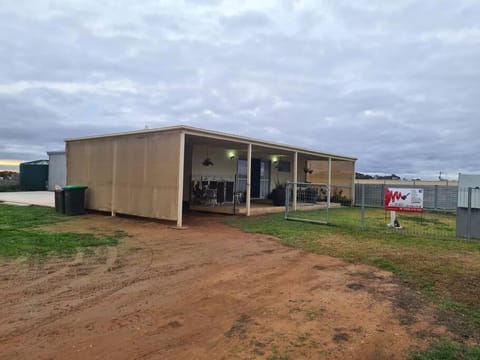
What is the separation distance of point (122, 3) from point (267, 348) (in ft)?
34.6

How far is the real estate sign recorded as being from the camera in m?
9.48

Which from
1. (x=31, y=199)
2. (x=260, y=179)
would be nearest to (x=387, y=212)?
(x=260, y=179)

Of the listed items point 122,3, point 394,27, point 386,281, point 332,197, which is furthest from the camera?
point 332,197

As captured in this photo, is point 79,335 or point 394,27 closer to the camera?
point 79,335

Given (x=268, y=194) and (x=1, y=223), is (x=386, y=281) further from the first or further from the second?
(x=268, y=194)

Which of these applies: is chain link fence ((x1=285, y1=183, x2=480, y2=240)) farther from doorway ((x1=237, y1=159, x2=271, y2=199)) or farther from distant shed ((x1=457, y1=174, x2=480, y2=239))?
doorway ((x1=237, y1=159, x2=271, y2=199))

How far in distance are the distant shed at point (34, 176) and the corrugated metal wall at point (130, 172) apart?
48.6 ft

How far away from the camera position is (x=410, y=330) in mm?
3396

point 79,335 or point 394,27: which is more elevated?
point 394,27

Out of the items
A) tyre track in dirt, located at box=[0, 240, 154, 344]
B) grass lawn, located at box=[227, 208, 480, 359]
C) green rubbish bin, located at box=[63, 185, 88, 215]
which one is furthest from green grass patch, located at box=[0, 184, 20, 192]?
tyre track in dirt, located at box=[0, 240, 154, 344]

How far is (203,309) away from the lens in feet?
12.6

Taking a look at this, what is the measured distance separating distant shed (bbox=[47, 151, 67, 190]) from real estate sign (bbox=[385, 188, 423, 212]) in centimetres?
2183

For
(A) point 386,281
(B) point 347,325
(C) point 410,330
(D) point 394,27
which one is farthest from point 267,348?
(D) point 394,27

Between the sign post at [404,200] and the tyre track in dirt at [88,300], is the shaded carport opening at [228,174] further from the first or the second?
the tyre track in dirt at [88,300]
